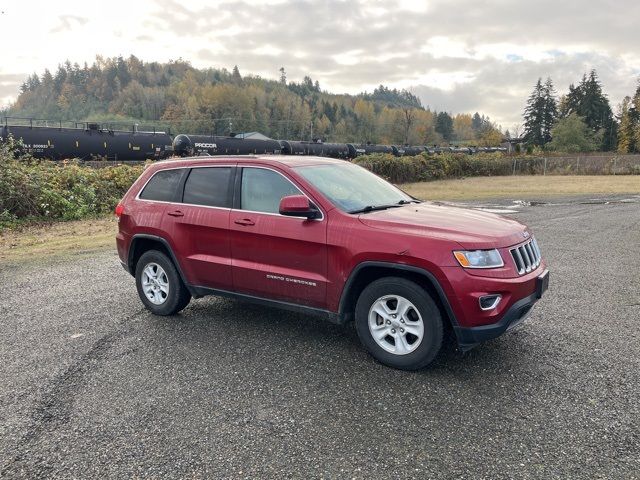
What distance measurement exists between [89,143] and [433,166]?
21.0m

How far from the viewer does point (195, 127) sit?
116 meters

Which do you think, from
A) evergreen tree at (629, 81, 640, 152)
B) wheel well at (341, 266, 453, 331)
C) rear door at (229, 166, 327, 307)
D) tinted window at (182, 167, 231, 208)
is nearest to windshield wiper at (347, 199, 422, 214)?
rear door at (229, 166, 327, 307)

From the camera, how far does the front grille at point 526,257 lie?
416 centimetres

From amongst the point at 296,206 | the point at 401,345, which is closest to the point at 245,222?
the point at 296,206

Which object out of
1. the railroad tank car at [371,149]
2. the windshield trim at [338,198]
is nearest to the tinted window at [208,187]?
the windshield trim at [338,198]

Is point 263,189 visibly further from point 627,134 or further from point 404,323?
point 627,134

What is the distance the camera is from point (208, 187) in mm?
5449

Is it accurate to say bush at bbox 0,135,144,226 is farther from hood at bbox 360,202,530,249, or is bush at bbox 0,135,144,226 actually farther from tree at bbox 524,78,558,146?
tree at bbox 524,78,558,146

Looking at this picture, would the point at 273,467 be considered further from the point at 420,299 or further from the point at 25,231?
the point at 25,231

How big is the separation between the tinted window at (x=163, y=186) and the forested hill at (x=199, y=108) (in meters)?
110

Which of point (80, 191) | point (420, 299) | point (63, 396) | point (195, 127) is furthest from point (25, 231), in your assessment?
point (195, 127)

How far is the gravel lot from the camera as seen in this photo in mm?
3078

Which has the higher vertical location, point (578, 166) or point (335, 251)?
point (578, 166)

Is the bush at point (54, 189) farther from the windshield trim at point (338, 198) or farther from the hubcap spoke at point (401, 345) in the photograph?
the hubcap spoke at point (401, 345)
